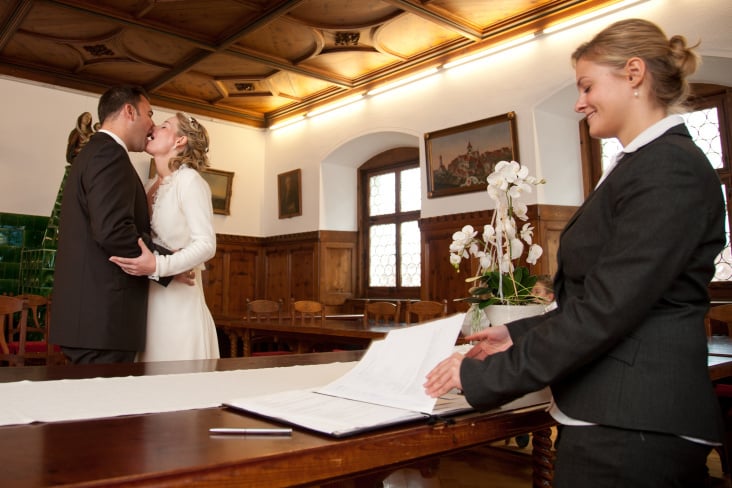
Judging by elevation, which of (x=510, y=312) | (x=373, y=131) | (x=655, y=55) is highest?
(x=373, y=131)

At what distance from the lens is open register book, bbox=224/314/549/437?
0.94 metres

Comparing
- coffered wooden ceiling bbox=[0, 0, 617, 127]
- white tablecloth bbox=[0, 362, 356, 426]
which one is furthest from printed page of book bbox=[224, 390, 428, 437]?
coffered wooden ceiling bbox=[0, 0, 617, 127]

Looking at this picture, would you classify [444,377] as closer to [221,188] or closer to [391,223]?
[391,223]

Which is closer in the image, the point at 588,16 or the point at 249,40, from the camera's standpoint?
the point at 588,16

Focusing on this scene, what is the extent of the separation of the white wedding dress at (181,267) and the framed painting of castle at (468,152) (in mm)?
5029

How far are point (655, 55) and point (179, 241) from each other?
70.2 inches

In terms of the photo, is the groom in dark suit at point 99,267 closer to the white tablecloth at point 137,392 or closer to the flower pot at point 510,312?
the white tablecloth at point 137,392

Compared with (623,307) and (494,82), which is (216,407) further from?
(494,82)

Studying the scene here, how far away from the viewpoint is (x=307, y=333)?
16.3 feet

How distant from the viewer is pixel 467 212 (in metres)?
7.16

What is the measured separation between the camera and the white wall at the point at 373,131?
Result: 6027 millimetres

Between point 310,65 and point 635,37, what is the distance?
24.0ft

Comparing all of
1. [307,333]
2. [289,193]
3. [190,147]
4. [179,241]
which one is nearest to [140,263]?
[179,241]

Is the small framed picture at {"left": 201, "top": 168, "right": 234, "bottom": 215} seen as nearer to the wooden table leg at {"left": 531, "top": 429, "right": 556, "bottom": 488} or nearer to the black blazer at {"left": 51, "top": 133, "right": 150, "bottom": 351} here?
the black blazer at {"left": 51, "top": 133, "right": 150, "bottom": 351}
